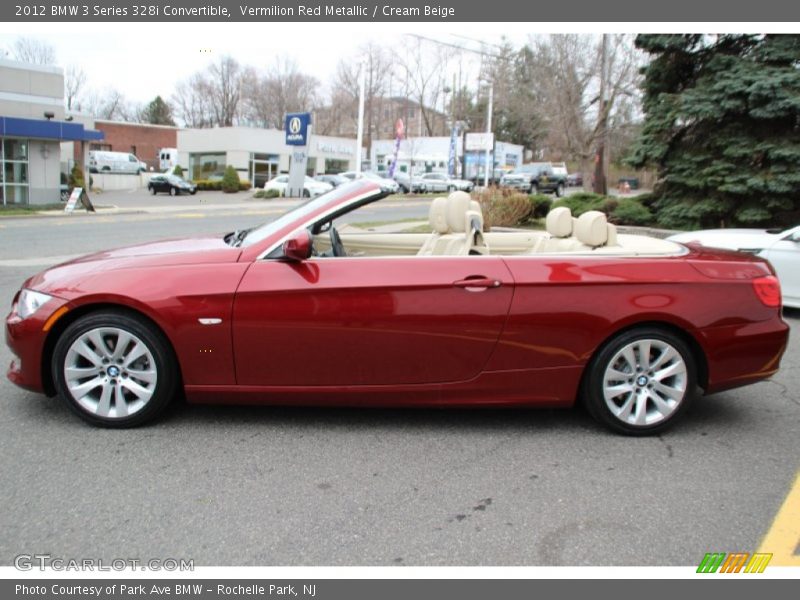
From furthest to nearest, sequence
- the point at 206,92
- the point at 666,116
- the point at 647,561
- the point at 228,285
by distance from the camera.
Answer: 1. the point at 206,92
2. the point at 666,116
3. the point at 228,285
4. the point at 647,561

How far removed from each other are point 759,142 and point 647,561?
13.8 metres

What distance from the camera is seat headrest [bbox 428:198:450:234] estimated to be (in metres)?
4.94

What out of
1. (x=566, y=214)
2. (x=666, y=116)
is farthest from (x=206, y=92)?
(x=566, y=214)

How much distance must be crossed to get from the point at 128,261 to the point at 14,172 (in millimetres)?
28532

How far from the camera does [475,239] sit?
183 inches

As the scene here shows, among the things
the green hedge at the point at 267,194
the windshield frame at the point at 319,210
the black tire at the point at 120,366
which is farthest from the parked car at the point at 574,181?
the black tire at the point at 120,366

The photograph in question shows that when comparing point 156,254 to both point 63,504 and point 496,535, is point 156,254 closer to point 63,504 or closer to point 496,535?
point 63,504

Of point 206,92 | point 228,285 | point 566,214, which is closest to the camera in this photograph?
point 228,285

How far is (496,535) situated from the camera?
10.1ft

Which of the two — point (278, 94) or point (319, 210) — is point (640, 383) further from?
point (278, 94)

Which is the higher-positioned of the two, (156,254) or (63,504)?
(156,254)

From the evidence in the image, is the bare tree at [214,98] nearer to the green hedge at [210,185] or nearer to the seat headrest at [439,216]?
the green hedge at [210,185]

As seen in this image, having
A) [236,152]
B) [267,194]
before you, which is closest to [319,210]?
[267,194]

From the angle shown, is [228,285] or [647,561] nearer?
[647,561]
